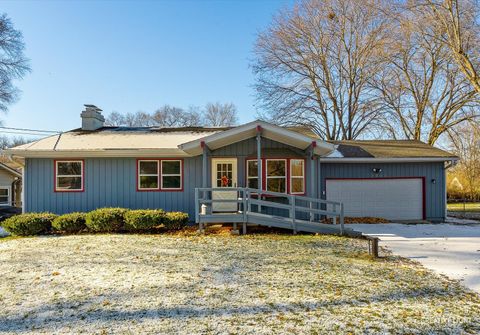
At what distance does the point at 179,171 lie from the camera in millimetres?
11438

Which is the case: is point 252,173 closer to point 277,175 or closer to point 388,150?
point 277,175

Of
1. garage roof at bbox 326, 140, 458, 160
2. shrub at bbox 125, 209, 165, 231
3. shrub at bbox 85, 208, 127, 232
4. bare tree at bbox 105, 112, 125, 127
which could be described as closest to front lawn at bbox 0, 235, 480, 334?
shrub at bbox 125, 209, 165, 231

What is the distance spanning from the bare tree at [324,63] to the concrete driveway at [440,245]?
13402 millimetres

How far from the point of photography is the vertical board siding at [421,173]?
1284 centimetres

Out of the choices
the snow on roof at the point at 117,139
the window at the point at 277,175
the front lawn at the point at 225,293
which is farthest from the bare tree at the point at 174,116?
the front lawn at the point at 225,293

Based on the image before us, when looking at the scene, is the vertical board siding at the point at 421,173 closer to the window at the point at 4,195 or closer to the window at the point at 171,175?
the window at the point at 171,175

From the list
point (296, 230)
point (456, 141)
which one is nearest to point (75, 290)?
point (296, 230)

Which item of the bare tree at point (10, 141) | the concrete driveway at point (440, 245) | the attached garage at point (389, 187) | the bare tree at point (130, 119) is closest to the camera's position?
the concrete driveway at point (440, 245)

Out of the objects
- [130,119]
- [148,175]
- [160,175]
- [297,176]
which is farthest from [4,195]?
[130,119]

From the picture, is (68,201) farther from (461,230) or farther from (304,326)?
(461,230)

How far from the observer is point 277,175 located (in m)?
11.2

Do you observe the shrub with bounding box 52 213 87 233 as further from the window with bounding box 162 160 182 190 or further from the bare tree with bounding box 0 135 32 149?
the bare tree with bounding box 0 135 32 149

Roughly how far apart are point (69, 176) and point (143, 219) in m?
3.84

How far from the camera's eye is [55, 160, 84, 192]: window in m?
11.2
